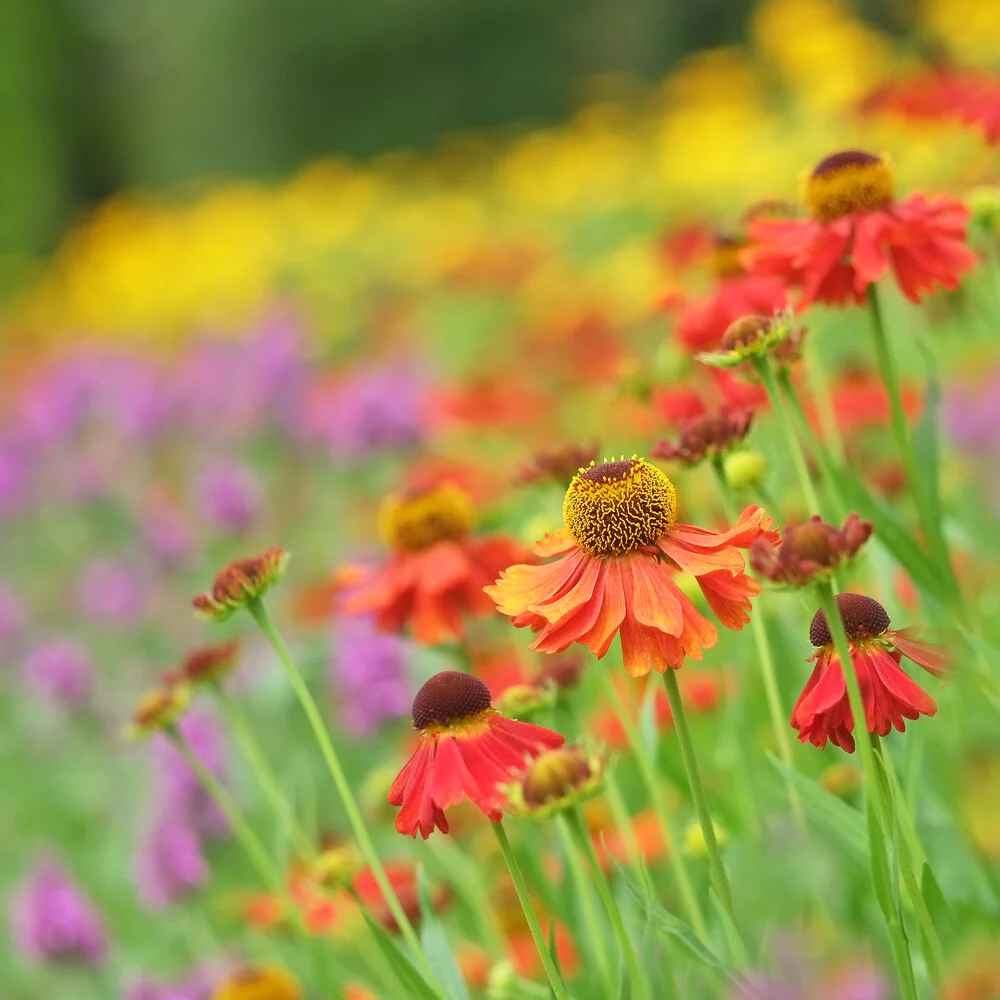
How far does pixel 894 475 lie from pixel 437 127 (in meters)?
10.4

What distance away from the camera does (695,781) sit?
0.88m

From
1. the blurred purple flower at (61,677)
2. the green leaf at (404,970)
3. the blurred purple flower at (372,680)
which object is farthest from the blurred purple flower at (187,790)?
the green leaf at (404,970)

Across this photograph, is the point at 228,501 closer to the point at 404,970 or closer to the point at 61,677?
the point at 61,677

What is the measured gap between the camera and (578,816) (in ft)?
2.81

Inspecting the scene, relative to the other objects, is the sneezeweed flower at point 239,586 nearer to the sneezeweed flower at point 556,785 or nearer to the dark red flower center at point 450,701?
the dark red flower center at point 450,701

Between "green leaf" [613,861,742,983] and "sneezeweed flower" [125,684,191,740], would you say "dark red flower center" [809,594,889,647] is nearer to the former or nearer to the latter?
"green leaf" [613,861,742,983]

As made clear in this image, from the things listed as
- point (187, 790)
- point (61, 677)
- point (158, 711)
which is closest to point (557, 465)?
point (158, 711)

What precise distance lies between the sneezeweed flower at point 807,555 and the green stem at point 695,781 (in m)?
0.10

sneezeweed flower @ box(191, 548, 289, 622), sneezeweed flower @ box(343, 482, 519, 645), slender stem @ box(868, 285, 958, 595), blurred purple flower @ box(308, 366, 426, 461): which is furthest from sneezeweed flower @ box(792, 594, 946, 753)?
blurred purple flower @ box(308, 366, 426, 461)

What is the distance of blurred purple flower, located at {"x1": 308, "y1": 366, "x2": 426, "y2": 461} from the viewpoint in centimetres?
297

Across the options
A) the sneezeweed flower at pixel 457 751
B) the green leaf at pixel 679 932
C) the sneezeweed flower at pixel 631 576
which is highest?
the sneezeweed flower at pixel 631 576

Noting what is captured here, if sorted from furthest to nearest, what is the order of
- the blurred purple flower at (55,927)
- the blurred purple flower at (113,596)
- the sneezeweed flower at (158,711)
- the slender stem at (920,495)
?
the blurred purple flower at (113,596) < the blurred purple flower at (55,927) < the sneezeweed flower at (158,711) < the slender stem at (920,495)

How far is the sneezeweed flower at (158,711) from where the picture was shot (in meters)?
1.33

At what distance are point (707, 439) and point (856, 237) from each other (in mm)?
272
